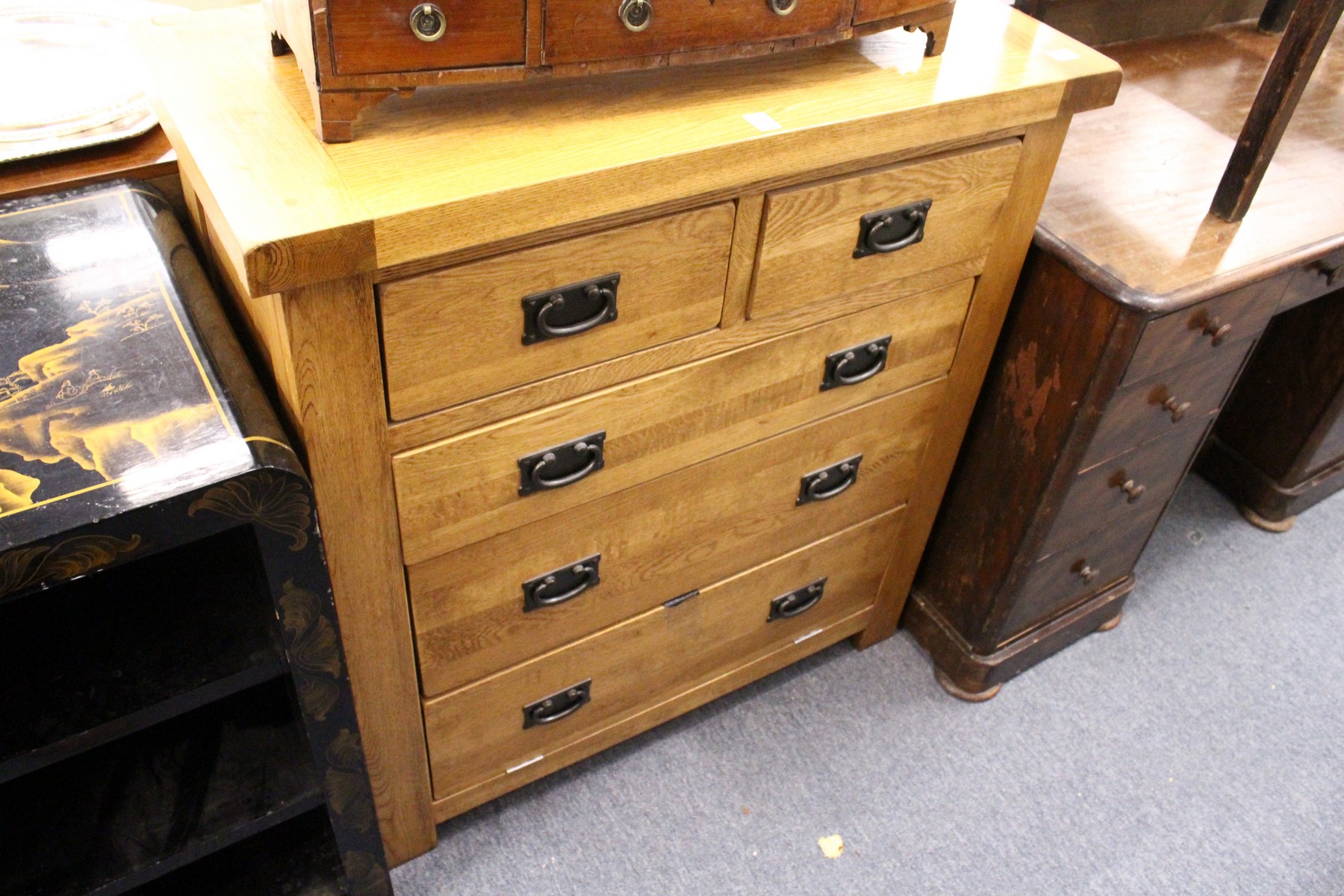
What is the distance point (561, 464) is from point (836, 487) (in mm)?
477

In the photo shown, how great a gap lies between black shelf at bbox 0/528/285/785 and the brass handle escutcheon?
0.67m

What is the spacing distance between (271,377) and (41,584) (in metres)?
0.31

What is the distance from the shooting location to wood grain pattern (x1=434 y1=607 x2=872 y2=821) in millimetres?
1441

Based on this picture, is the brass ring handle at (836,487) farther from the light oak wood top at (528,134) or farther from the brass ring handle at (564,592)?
the light oak wood top at (528,134)

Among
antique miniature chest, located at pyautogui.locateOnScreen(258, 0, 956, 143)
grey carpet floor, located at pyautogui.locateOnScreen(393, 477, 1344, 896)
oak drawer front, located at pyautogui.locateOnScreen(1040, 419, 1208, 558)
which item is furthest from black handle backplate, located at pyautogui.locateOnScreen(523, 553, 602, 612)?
oak drawer front, located at pyautogui.locateOnScreen(1040, 419, 1208, 558)

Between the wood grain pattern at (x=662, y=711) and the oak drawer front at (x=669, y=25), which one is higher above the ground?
the oak drawer front at (x=669, y=25)

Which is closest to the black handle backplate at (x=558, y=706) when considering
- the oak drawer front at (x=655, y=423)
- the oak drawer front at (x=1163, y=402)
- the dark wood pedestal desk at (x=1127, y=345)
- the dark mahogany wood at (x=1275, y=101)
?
the oak drawer front at (x=655, y=423)

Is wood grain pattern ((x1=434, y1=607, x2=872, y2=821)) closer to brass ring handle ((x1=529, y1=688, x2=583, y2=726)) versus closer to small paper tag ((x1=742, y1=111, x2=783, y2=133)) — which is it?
brass ring handle ((x1=529, y1=688, x2=583, y2=726))

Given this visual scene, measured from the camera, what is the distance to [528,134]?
94 centimetres

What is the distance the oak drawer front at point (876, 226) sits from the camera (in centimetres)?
108

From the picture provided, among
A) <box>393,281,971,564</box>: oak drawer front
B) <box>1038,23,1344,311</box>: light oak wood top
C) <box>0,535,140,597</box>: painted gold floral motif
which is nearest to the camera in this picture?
<box>0,535,140,597</box>: painted gold floral motif

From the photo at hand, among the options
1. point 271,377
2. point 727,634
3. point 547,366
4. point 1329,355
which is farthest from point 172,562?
point 1329,355

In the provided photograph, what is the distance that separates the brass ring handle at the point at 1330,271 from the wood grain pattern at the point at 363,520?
4.22 ft

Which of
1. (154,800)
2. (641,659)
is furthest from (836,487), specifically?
(154,800)
